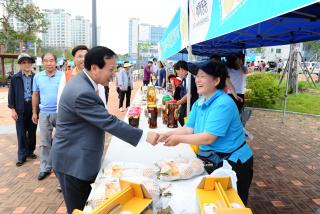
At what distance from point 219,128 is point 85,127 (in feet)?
2.95

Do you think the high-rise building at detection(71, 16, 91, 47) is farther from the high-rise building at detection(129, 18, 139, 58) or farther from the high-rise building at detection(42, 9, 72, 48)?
the high-rise building at detection(129, 18, 139, 58)

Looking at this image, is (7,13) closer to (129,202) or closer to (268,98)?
(268,98)

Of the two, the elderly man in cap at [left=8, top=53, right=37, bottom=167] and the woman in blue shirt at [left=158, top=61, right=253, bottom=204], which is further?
the elderly man in cap at [left=8, top=53, right=37, bottom=167]

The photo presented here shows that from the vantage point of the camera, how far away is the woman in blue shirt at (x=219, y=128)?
2.00 meters

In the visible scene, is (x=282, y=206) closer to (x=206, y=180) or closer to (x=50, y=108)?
(x=206, y=180)

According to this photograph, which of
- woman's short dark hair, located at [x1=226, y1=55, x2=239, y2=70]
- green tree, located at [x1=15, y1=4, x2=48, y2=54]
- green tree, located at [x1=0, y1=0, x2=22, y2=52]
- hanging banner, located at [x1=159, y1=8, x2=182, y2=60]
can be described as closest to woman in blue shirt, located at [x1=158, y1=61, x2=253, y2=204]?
hanging banner, located at [x1=159, y1=8, x2=182, y2=60]

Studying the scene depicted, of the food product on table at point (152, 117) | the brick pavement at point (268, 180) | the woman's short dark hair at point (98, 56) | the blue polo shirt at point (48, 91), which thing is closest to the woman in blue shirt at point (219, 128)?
the woman's short dark hair at point (98, 56)

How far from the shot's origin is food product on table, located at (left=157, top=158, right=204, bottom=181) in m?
1.88

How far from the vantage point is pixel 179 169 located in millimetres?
1903

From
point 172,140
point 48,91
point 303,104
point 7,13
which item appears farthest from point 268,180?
point 7,13

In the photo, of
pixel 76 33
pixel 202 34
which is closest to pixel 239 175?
pixel 202 34

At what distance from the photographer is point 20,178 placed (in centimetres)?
438

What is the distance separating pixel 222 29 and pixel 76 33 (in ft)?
277

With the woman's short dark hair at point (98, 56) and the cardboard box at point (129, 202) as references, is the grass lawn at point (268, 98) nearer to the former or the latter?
the woman's short dark hair at point (98, 56)
